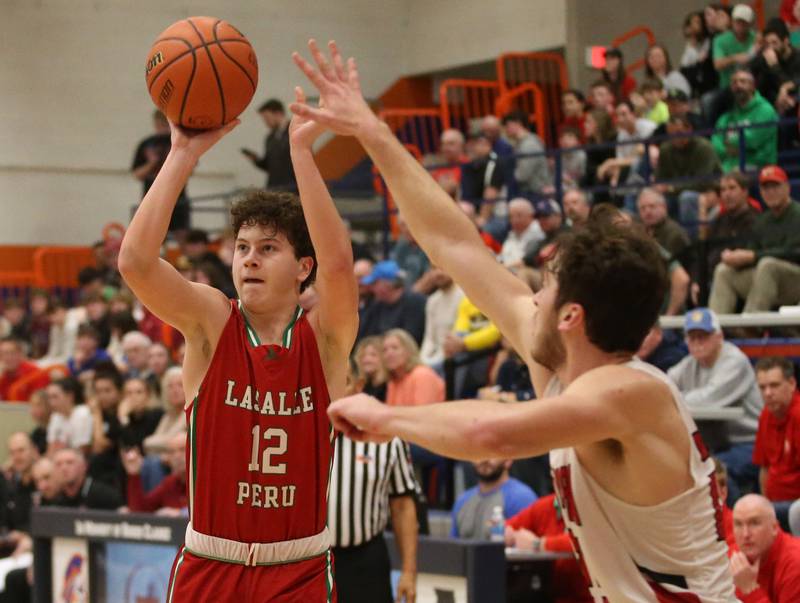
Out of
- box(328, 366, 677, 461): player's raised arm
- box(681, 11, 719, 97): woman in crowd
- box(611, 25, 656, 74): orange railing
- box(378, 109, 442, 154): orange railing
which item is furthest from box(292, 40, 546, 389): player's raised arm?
box(378, 109, 442, 154): orange railing

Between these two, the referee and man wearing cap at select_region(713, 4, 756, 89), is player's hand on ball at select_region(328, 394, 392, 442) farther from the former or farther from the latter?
man wearing cap at select_region(713, 4, 756, 89)

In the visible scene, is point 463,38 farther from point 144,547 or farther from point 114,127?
point 144,547

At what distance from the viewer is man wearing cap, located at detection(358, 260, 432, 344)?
11719mm

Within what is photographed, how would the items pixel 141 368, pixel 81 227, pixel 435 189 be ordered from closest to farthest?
pixel 435 189
pixel 141 368
pixel 81 227

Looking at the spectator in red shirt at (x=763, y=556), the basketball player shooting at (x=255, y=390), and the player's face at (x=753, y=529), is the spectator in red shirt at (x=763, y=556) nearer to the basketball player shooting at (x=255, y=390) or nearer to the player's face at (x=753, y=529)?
the player's face at (x=753, y=529)

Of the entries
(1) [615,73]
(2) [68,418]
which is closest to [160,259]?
(2) [68,418]

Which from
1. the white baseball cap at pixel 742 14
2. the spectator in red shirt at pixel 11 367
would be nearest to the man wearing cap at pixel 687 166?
the white baseball cap at pixel 742 14

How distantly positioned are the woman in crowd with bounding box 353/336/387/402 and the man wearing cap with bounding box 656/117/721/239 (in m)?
3.72

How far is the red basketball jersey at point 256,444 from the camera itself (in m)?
4.34

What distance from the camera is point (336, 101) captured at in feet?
11.6

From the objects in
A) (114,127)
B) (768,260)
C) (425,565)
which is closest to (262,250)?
(425,565)

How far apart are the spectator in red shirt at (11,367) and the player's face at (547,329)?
12864mm

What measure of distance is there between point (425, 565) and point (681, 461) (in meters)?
Answer: 4.40

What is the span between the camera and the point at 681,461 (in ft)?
9.75
